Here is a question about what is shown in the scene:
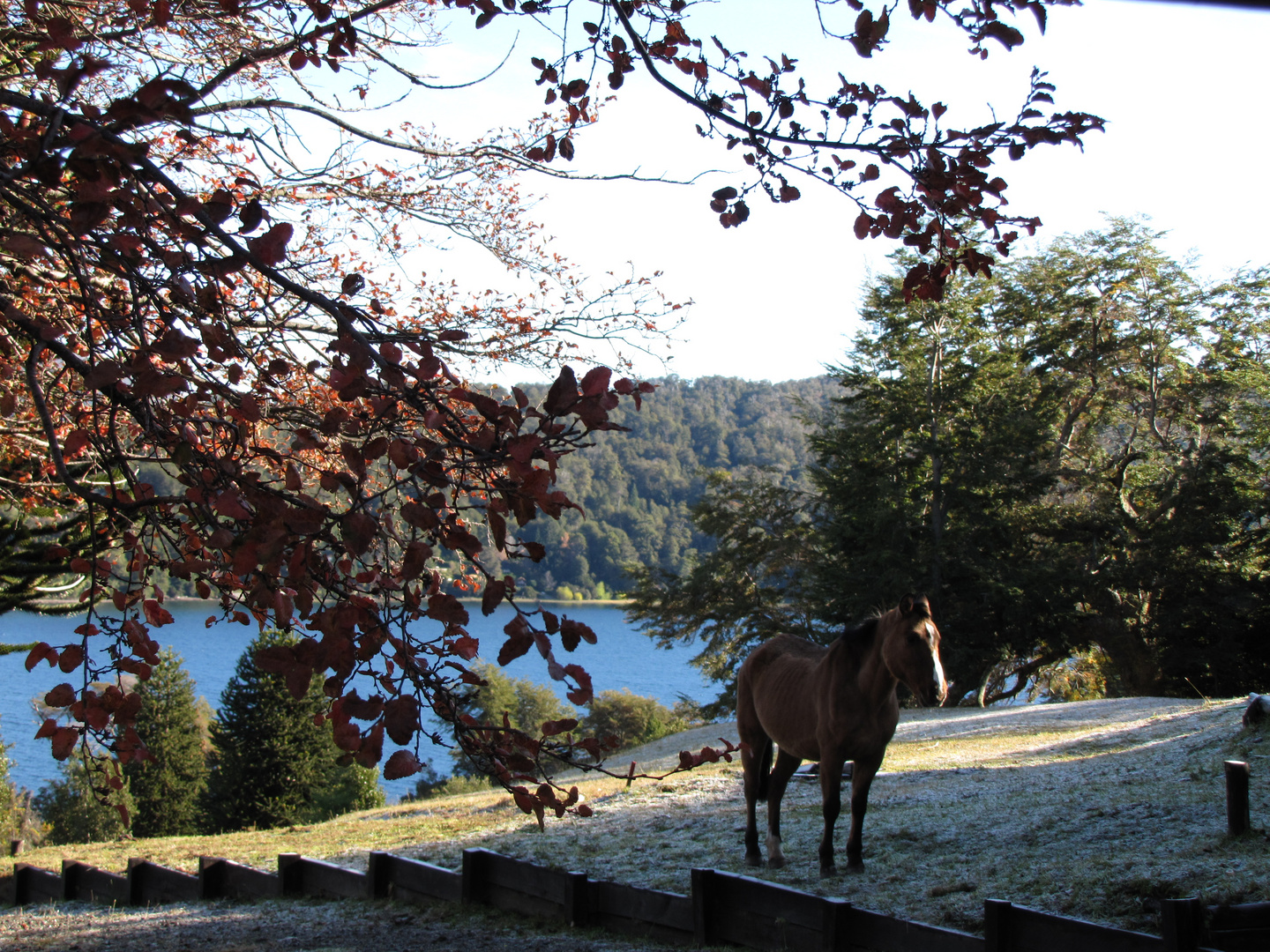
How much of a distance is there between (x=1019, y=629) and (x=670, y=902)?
67.7 ft

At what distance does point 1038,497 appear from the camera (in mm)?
25078

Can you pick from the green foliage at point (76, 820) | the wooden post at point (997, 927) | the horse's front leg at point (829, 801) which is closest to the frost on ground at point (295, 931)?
the horse's front leg at point (829, 801)

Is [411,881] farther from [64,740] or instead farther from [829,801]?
[64,740]

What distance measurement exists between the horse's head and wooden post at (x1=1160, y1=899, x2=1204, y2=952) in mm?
1524

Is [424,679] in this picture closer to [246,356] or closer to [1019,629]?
[246,356]

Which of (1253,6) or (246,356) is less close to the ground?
(246,356)

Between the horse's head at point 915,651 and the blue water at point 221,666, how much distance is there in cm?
4109

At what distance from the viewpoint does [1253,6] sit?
80 centimetres

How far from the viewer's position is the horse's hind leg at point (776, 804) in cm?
591

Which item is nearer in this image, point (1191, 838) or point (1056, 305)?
point (1191, 838)

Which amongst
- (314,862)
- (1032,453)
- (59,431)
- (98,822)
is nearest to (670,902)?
(314,862)

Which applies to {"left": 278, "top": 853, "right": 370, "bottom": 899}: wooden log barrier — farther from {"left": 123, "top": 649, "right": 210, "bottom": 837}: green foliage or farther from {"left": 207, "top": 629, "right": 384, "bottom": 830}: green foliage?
{"left": 123, "top": 649, "right": 210, "bottom": 837}: green foliage

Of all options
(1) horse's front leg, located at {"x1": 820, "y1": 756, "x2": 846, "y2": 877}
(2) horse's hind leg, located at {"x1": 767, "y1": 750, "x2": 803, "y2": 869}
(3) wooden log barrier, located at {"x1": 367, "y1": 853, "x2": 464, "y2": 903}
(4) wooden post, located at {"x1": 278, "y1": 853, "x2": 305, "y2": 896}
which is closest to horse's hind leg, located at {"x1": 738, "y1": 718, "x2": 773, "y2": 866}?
(2) horse's hind leg, located at {"x1": 767, "y1": 750, "x2": 803, "y2": 869}

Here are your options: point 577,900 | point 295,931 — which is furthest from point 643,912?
point 295,931
